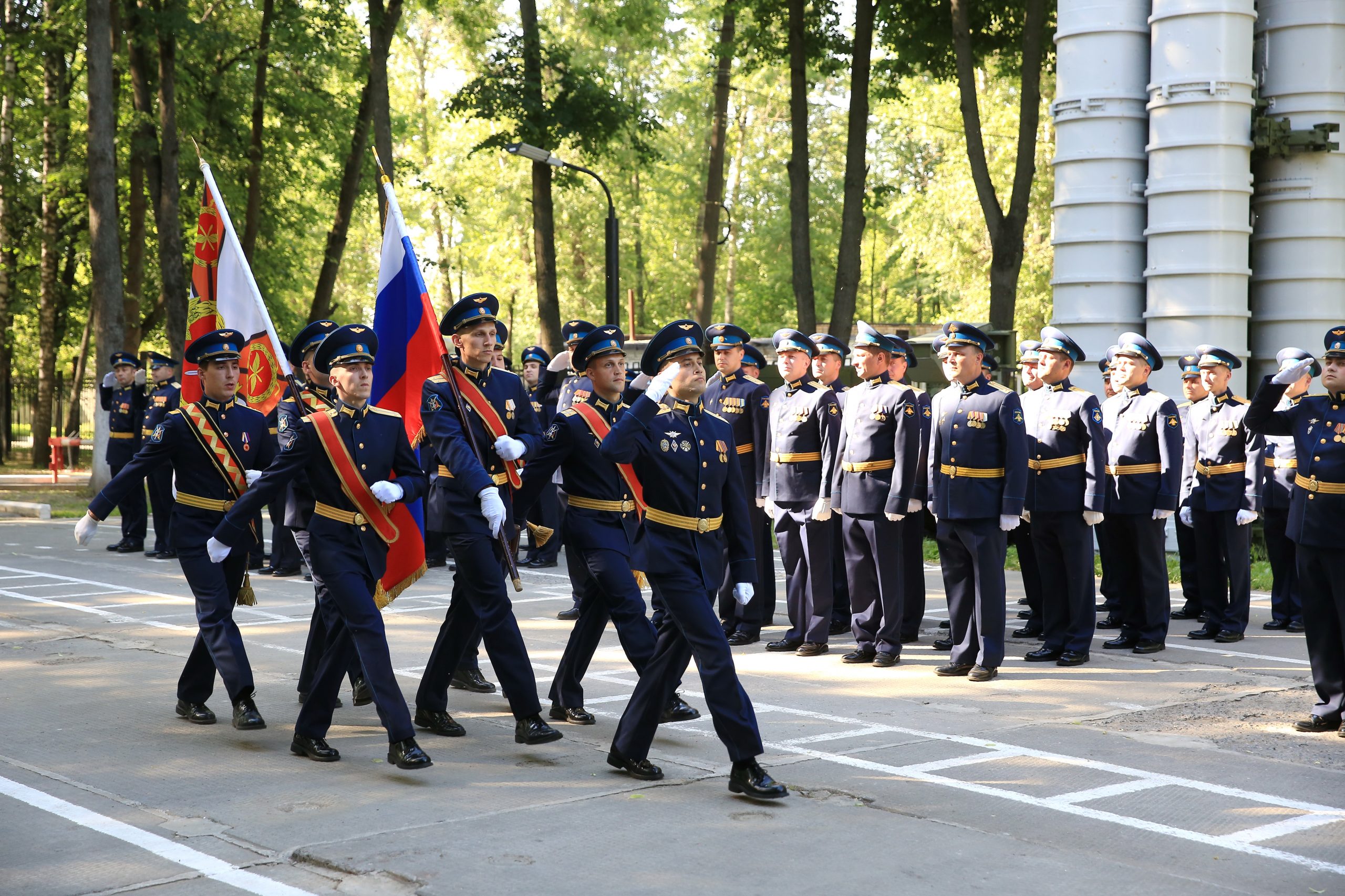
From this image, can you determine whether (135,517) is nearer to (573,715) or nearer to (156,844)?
(573,715)

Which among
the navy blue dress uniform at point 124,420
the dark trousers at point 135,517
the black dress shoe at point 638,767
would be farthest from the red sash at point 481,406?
the navy blue dress uniform at point 124,420

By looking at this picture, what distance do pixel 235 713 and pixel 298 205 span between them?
29.2 m

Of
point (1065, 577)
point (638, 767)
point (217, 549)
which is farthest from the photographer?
point (1065, 577)

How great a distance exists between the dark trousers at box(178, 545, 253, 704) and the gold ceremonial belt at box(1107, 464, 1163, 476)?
6246 mm

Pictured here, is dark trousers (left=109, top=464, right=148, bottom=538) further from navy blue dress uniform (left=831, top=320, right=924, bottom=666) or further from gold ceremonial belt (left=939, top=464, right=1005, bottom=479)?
gold ceremonial belt (left=939, top=464, right=1005, bottom=479)

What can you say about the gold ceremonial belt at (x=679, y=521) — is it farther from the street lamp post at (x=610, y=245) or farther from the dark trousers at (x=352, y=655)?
the street lamp post at (x=610, y=245)

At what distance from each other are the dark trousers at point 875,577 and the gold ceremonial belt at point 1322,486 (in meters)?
2.78

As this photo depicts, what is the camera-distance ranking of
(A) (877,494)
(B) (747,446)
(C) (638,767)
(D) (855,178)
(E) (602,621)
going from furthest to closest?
(D) (855,178)
(B) (747,446)
(A) (877,494)
(E) (602,621)
(C) (638,767)

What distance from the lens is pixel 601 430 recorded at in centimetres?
777

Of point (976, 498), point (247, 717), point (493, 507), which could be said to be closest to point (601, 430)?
point (493, 507)

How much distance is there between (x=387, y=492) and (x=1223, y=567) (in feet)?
24.2

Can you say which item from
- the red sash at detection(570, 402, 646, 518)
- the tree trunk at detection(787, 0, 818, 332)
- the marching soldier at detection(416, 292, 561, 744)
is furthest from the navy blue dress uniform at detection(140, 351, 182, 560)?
the tree trunk at detection(787, 0, 818, 332)

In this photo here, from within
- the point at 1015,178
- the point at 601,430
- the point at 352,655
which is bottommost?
the point at 352,655

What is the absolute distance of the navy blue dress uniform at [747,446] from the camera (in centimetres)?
1085
